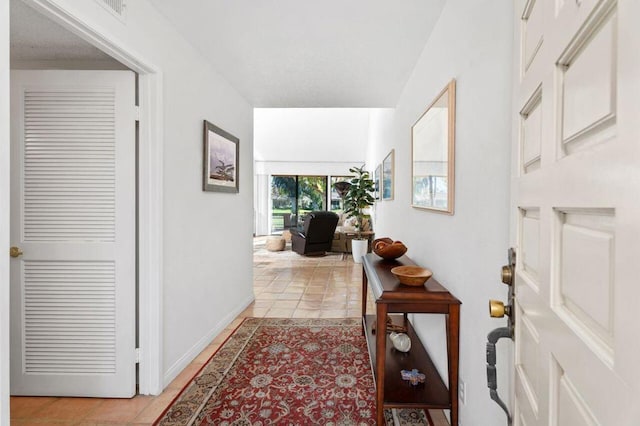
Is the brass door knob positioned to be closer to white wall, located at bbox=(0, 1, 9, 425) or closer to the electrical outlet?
the electrical outlet

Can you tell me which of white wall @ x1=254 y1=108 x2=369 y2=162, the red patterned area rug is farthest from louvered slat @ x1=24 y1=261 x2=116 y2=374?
white wall @ x1=254 y1=108 x2=369 y2=162

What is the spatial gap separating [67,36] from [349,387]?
278 centimetres

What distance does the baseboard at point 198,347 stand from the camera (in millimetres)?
2095

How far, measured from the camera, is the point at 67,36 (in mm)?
1867

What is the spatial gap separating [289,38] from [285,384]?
240 centimetres

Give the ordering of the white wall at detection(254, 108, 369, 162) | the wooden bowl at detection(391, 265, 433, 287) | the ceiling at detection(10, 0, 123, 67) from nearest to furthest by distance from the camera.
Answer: the wooden bowl at detection(391, 265, 433, 287) < the ceiling at detection(10, 0, 123, 67) < the white wall at detection(254, 108, 369, 162)

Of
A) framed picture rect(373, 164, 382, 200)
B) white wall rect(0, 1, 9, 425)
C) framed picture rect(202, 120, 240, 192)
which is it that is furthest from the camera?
framed picture rect(373, 164, 382, 200)

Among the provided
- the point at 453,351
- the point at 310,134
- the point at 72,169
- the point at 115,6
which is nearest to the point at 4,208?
the point at 72,169

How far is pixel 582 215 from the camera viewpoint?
1.48ft

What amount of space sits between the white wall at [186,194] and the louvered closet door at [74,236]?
8.8 inches

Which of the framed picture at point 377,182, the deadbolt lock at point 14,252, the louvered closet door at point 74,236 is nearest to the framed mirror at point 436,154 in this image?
the louvered closet door at point 74,236

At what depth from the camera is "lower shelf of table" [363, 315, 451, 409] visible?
1.50 metres

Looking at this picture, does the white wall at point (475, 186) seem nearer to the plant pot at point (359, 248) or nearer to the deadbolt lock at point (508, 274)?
the deadbolt lock at point (508, 274)

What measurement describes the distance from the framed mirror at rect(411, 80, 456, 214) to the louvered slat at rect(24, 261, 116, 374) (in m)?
2.03
